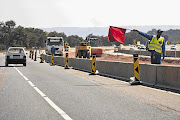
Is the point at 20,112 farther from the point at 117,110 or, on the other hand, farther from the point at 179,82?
the point at 179,82

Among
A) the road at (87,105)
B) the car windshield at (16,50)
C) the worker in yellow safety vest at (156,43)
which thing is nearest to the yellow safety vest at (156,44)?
the worker in yellow safety vest at (156,43)

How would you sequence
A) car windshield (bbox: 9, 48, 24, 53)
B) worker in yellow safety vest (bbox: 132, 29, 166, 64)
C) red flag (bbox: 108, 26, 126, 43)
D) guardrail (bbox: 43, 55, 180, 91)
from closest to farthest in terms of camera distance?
1. guardrail (bbox: 43, 55, 180, 91)
2. worker in yellow safety vest (bbox: 132, 29, 166, 64)
3. red flag (bbox: 108, 26, 126, 43)
4. car windshield (bbox: 9, 48, 24, 53)

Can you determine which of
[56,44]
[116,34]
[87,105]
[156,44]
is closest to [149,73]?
A: [156,44]

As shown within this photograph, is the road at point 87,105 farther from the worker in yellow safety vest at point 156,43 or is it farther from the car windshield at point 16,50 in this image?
the car windshield at point 16,50

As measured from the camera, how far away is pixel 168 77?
11852 millimetres

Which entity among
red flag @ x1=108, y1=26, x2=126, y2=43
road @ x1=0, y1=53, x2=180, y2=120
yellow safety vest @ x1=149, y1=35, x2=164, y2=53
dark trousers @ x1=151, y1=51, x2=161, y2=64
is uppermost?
red flag @ x1=108, y1=26, x2=126, y2=43

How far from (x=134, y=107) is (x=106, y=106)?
0.67 m

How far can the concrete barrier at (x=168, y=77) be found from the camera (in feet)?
37.2

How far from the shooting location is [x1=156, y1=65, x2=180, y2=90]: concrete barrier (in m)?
11.3

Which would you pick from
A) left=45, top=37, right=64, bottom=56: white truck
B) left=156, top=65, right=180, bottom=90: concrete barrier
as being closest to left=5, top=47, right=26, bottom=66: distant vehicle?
left=156, top=65, right=180, bottom=90: concrete barrier

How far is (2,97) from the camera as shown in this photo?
9797 millimetres

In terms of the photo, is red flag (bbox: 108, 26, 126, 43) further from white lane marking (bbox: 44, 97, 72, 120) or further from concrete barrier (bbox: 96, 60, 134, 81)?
white lane marking (bbox: 44, 97, 72, 120)

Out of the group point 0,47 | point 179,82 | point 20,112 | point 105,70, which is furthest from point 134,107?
point 0,47

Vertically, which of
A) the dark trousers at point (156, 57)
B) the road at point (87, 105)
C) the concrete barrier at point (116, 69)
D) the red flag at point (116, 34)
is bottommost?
the road at point (87, 105)
